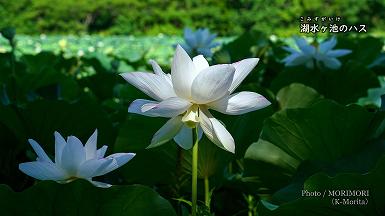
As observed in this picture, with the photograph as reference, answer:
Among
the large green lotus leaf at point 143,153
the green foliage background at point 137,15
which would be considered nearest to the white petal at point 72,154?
the large green lotus leaf at point 143,153

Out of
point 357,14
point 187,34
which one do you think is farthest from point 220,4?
point 187,34

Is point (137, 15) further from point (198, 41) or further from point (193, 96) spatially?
point (193, 96)

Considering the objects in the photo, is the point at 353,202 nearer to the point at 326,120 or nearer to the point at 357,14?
the point at 326,120

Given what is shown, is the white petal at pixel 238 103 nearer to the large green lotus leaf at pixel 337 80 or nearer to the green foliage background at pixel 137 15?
the large green lotus leaf at pixel 337 80

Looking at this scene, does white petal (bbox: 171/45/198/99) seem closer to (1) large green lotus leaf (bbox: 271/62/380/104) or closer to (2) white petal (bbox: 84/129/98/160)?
(2) white petal (bbox: 84/129/98/160)

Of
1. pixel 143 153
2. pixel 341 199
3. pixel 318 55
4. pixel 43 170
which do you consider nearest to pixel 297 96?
pixel 318 55
